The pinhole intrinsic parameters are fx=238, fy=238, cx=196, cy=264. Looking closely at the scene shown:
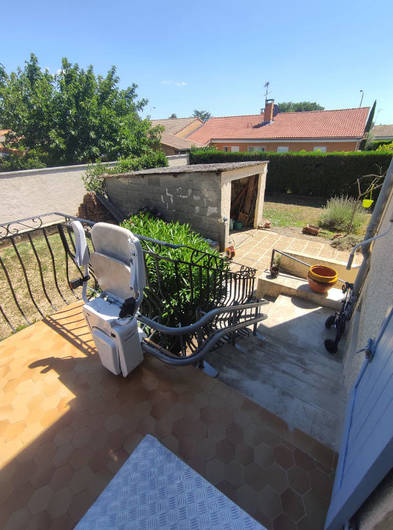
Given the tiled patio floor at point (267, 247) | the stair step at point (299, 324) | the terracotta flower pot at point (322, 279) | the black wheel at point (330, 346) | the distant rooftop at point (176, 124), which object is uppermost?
the distant rooftop at point (176, 124)

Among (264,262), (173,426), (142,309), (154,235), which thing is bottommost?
(264,262)

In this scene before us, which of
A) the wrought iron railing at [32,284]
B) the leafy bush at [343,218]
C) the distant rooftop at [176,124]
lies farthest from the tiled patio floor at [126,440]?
the distant rooftop at [176,124]

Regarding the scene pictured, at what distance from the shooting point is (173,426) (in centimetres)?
186

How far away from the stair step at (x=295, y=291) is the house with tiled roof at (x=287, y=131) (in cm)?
1798

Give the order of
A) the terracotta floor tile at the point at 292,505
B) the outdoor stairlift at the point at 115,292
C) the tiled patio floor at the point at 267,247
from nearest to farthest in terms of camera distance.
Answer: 1. the terracotta floor tile at the point at 292,505
2. the outdoor stairlift at the point at 115,292
3. the tiled patio floor at the point at 267,247

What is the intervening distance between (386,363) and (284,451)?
3.72 feet

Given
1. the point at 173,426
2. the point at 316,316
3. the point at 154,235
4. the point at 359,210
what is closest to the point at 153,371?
the point at 173,426

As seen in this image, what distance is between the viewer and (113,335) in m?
1.94

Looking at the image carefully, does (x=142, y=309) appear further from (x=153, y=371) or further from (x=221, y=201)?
(x=221, y=201)

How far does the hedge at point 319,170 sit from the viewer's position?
11641 mm

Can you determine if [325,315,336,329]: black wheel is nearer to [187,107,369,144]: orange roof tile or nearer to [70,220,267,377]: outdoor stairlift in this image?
[70,220,267,377]: outdoor stairlift

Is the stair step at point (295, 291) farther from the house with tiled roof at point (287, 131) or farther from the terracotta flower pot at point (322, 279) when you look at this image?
the house with tiled roof at point (287, 131)

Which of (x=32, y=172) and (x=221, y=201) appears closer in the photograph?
(x=221, y=201)

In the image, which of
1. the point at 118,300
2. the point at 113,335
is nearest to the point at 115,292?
the point at 118,300
